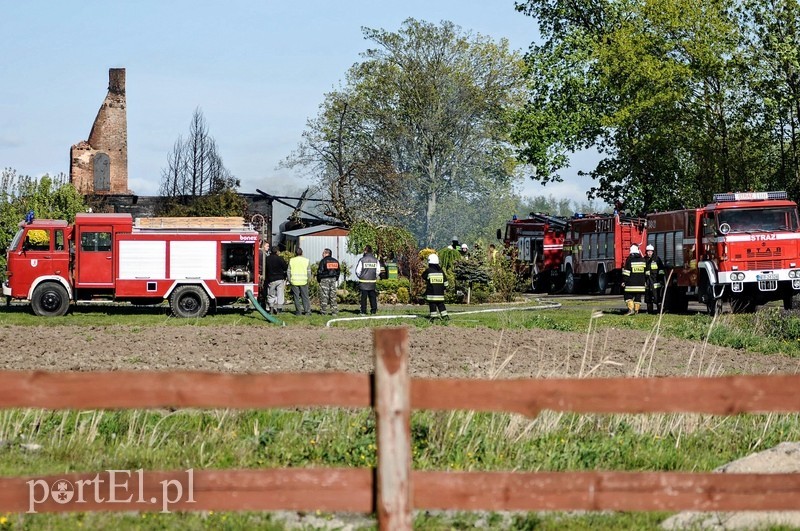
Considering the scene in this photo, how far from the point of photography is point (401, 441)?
17.6 ft

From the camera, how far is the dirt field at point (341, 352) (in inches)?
574

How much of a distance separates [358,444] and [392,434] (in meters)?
3.04

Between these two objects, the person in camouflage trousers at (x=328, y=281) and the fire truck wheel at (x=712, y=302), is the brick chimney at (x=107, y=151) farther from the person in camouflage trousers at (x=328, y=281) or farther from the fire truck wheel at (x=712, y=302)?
the fire truck wheel at (x=712, y=302)

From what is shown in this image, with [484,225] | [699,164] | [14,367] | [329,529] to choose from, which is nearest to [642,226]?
[699,164]

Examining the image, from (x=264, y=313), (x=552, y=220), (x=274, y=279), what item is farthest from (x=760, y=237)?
(x=552, y=220)

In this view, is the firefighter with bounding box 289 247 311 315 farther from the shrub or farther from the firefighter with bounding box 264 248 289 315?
the shrub

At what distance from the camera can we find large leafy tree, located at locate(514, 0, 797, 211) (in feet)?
138

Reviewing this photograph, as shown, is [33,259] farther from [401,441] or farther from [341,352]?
[401,441]

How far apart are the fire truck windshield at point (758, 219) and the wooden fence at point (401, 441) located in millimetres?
22526

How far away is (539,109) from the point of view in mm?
46469

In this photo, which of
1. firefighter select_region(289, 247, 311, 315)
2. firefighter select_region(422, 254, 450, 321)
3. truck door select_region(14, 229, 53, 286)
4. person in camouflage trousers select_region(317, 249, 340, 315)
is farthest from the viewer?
truck door select_region(14, 229, 53, 286)

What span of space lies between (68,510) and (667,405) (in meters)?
2.93

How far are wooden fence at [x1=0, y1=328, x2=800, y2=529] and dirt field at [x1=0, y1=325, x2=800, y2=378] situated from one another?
22.1 ft

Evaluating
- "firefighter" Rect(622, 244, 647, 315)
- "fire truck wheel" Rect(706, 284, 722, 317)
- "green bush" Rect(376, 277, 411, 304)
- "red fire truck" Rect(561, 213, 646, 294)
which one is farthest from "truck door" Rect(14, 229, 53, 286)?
"red fire truck" Rect(561, 213, 646, 294)
